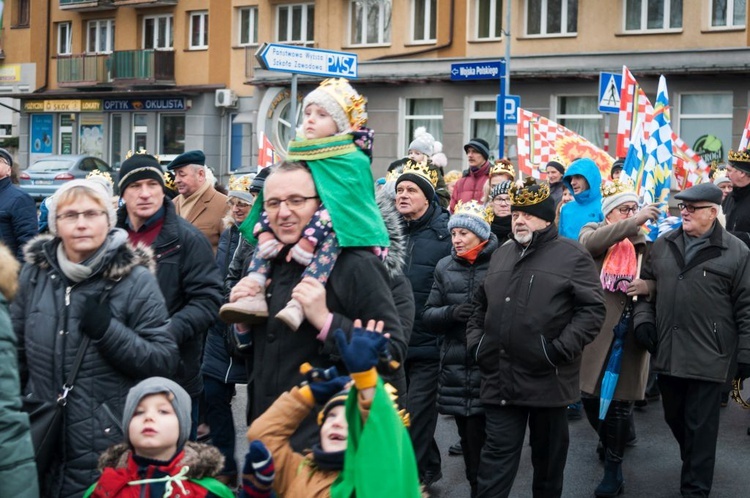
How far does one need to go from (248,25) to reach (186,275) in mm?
35091

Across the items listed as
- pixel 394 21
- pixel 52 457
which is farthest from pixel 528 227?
pixel 394 21

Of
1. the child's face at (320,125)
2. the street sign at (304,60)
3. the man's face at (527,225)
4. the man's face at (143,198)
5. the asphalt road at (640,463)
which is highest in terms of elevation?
the street sign at (304,60)

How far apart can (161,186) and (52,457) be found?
1.92 metres

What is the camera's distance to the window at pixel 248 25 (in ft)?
131

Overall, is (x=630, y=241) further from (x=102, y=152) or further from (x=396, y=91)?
(x=102, y=152)

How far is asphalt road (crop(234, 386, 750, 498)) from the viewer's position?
313 inches

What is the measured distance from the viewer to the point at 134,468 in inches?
172

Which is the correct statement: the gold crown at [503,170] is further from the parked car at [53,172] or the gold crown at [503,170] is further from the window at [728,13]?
the parked car at [53,172]

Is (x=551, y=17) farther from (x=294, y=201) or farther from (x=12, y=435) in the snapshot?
(x=12, y=435)

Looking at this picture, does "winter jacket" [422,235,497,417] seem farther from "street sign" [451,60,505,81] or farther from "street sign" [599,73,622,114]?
"street sign" [451,60,505,81]

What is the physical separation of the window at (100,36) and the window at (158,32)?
2230 millimetres

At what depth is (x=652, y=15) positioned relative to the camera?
2978 centimetres

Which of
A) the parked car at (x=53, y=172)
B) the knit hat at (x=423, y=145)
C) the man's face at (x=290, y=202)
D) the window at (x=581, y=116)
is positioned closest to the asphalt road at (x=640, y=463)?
the knit hat at (x=423, y=145)

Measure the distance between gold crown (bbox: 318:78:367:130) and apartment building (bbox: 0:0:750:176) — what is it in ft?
73.7
